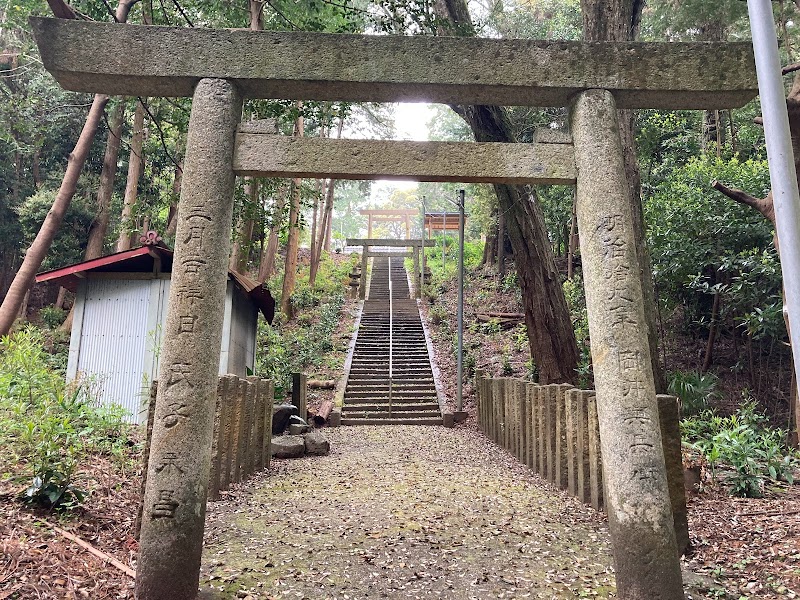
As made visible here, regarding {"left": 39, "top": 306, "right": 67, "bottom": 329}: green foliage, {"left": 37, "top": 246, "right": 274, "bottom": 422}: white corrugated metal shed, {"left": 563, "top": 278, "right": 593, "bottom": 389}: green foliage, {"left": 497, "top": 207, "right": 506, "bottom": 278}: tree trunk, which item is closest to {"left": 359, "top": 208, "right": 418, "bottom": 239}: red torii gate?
{"left": 497, "top": 207, "right": 506, "bottom": 278}: tree trunk

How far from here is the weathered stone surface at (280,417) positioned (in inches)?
333

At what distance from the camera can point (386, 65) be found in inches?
141

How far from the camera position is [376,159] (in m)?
3.58

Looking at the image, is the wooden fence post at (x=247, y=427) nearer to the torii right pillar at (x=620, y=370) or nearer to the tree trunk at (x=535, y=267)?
the torii right pillar at (x=620, y=370)

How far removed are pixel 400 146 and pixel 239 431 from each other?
137 inches

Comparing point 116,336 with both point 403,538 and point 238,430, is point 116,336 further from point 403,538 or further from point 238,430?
point 403,538

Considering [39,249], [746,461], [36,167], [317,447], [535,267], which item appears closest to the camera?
[746,461]

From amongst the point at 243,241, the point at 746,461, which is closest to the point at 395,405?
the point at 243,241

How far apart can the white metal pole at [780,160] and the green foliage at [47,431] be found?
4419 mm

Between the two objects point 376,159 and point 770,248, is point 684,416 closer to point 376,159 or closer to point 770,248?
point 770,248

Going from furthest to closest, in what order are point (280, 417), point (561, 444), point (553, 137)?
point (280, 417), point (561, 444), point (553, 137)

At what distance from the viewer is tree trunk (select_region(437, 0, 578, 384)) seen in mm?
8070

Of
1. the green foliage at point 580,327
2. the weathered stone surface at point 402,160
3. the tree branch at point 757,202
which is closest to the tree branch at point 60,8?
the weathered stone surface at point 402,160

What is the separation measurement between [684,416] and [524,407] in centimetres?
292
